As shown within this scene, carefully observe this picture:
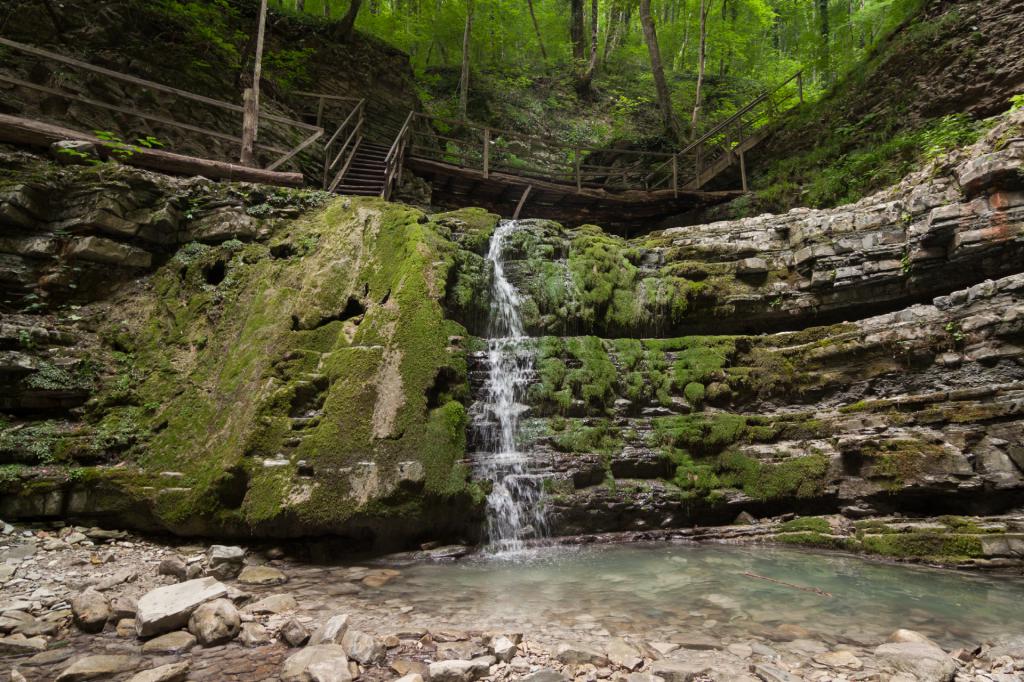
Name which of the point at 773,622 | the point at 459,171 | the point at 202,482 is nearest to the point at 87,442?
the point at 202,482

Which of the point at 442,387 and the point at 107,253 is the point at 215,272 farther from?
the point at 442,387

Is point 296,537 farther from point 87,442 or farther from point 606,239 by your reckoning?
point 606,239

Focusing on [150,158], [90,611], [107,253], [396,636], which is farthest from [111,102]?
[396,636]

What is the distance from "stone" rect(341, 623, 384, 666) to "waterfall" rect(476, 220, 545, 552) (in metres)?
2.80

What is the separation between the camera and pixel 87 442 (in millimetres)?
5355

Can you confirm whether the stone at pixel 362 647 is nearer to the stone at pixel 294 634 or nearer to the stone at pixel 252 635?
the stone at pixel 294 634

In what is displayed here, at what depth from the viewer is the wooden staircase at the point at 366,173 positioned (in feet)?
39.5

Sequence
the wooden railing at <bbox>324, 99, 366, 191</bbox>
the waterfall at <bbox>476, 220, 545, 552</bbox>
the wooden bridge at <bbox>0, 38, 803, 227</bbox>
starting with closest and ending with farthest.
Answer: the waterfall at <bbox>476, 220, 545, 552</bbox>
the wooden bridge at <bbox>0, 38, 803, 227</bbox>
the wooden railing at <bbox>324, 99, 366, 191</bbox>

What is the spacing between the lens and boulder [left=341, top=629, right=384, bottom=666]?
272cm

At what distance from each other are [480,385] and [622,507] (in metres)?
2.50

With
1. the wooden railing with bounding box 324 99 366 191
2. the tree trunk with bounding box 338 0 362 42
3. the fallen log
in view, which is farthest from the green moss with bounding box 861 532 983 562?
the tree trunk with bounding box 338 0 362 42

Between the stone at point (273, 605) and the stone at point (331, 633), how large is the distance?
2.13 feet

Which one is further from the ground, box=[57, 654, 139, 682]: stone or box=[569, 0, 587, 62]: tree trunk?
box=[569, 0, 587, 62]: tree trunk

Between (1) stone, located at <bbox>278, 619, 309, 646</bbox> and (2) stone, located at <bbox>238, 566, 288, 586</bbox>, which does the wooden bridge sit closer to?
(2) stone, located at <bbox>238, 566, 288, 586</bbox>
